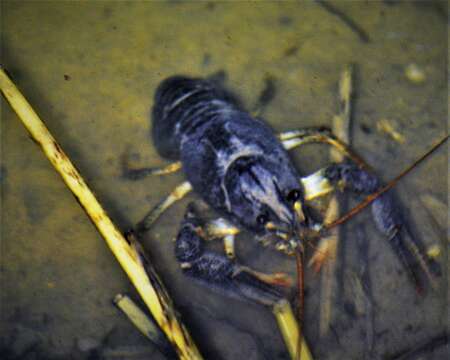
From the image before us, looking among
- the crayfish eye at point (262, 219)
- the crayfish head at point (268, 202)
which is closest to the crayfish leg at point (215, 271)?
the crayfish head at point (268, 202)

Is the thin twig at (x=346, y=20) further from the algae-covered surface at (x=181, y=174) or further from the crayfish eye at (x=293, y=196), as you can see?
the crayfish eye at (x=293, y=196)

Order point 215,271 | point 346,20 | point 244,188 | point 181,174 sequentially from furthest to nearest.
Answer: point 346,20 < point 181,174 < point 215,271 < point 244,188

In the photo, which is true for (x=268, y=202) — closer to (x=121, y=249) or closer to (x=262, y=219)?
(x=262, y=219)

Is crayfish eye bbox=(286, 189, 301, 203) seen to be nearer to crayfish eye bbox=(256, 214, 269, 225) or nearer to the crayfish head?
the crayfish head

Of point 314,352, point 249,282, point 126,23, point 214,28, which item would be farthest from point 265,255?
point 126,23

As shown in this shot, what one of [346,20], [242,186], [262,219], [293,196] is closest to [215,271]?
[262,219]

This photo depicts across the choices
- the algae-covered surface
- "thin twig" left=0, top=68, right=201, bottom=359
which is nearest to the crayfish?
the algae-covered surface

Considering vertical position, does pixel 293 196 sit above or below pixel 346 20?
below
